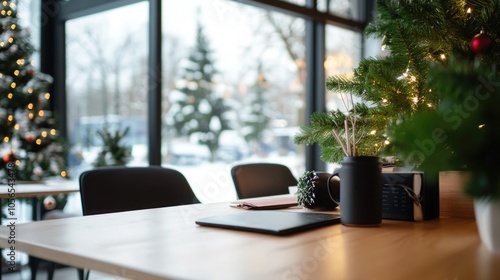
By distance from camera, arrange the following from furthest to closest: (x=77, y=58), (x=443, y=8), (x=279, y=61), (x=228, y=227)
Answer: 1. (x=279, y=61)
2. (x=77, y=58)
3. (x=443, y=8)
4. (x=228, y=227)

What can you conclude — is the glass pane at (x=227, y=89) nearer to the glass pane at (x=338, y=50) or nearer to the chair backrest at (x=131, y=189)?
the glass pane at (x=338, y=50)

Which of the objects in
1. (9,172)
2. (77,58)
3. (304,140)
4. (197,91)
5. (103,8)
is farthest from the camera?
(197,91)

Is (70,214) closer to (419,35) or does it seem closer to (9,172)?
(9,172)

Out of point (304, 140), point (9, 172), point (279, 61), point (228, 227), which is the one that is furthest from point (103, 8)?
point (228, 227)

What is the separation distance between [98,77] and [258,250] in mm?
3797

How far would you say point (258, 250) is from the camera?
0.78 metres

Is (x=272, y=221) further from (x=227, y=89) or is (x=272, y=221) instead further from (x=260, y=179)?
(x=227, y=89)

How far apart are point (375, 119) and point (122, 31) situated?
337 cm

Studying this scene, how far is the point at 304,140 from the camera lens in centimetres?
132

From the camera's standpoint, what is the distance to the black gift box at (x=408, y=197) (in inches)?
44.0

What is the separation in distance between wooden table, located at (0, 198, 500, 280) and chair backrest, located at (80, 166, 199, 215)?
1.38 feet

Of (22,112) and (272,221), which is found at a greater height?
(22,112)

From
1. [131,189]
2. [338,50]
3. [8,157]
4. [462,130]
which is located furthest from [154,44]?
[462,130]

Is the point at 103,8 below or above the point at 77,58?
above
